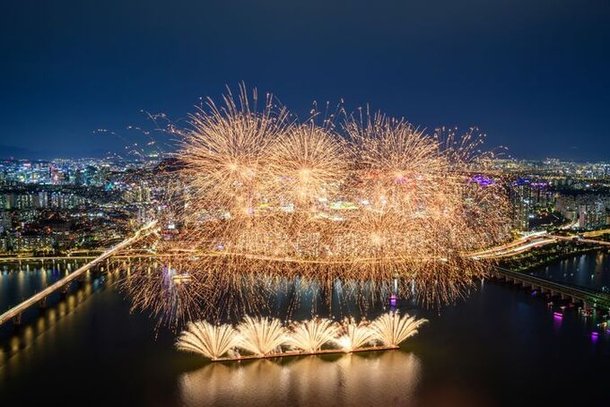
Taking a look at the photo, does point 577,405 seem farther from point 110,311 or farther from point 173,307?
point 110,311

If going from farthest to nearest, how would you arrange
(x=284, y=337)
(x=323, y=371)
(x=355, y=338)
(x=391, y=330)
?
(x=391, y=330) < (x=355, y=338) < (x=284, y=337) < (x=323, y=371)

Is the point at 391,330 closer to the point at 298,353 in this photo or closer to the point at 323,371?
the point at 323,371

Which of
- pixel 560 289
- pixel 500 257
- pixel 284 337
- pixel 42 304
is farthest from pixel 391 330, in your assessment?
pixel 500 257

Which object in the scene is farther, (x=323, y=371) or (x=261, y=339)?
(x=261, y=339)

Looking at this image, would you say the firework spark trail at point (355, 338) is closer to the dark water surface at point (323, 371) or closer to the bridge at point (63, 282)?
the dark water surface at point (323, 371)

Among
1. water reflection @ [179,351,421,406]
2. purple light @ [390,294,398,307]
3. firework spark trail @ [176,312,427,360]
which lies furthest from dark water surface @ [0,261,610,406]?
purple light @ [390,294,398,307]

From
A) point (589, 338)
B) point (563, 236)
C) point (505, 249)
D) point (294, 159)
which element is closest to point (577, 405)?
point (589, 338)

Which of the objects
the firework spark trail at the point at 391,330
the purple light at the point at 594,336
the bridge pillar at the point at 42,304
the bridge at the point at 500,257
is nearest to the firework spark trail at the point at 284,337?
the firework spark trail at the point at 391,330
